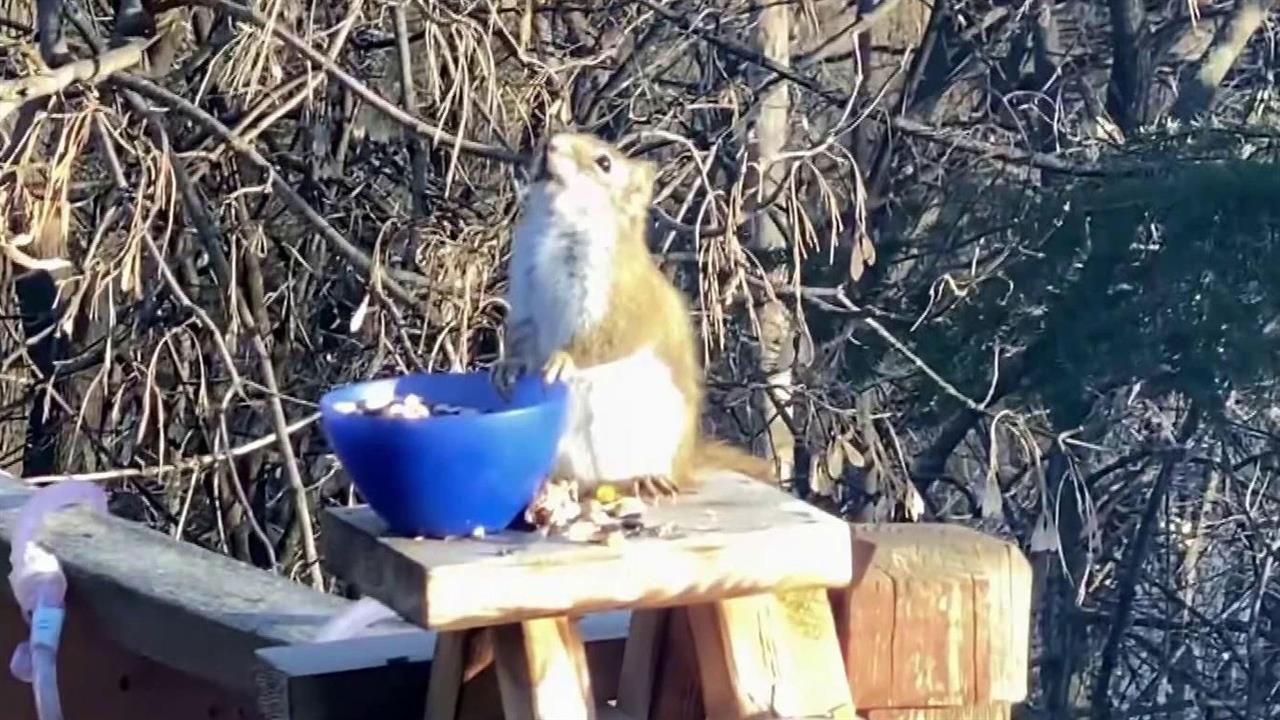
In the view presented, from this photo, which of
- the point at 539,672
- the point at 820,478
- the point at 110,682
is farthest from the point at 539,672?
the point at 820,478

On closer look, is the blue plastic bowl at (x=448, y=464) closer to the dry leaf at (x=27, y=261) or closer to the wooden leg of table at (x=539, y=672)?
the wooden leg of table at (x=539, y=672)

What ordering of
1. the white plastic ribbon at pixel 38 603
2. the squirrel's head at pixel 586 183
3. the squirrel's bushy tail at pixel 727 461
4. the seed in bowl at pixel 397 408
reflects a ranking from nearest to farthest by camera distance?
the seed in bowl at pixel 397 408, the white plastic ribbon at pixel 38 603, the squirrel's bushy tail at pixel 727 461, the squirrel's head at pixel 586 183

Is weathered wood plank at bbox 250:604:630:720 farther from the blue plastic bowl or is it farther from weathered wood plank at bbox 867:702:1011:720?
weathered wood plank at bbox 867:702:1011:720

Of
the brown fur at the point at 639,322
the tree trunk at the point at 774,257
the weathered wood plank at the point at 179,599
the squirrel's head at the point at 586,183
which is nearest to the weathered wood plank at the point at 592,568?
the weathered wood plank at the point at 179,599

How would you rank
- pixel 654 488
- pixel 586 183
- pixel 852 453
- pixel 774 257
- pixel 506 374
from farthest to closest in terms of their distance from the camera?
pixel 774 257 → pixel 852 453 → pixel 586 183 → pixel 506 374 → pixel 654 488

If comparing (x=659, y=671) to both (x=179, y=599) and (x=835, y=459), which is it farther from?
(x=835, y=459)

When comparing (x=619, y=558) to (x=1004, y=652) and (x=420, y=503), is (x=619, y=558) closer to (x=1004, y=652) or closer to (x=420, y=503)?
(x=420, y=503)

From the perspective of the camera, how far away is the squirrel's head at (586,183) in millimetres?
2164

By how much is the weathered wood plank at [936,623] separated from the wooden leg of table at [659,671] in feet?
0.46

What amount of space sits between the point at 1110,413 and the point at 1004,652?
3.05m

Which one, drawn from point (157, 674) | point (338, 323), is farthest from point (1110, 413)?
point (157, 674)

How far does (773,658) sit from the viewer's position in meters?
1.45

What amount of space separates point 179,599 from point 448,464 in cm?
48

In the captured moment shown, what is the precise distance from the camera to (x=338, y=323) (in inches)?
167
